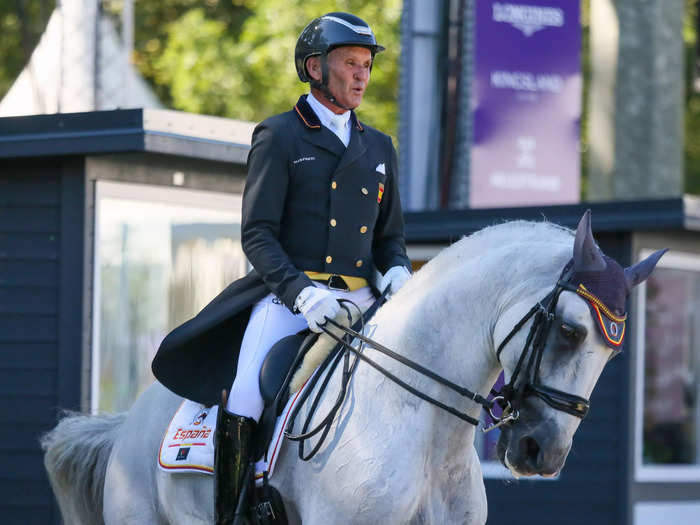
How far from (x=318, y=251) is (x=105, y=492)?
5.25 ft

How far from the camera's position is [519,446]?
3758mm

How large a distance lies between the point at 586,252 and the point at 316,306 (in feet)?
3.40

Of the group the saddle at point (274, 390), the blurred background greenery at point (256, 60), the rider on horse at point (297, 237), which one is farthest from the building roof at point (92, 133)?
the blurred background greenery at point (256, 60)

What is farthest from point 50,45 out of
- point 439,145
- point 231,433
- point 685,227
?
point 231,433

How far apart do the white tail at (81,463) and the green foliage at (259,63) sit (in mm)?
15614

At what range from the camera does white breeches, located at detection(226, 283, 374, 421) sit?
14.5ft

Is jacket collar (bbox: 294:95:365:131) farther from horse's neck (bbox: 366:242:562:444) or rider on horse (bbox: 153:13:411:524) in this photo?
horse's neck (bbox: 366:242:562:444)

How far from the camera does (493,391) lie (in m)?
4.08

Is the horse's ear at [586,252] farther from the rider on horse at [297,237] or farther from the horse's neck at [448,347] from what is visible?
the rider on horse at [297,237]

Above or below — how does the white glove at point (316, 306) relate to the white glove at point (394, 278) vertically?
below

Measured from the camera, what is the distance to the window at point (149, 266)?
816cm

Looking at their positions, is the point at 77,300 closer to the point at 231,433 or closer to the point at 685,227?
the point at 231,433

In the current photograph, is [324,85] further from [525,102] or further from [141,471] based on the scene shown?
[525,102]

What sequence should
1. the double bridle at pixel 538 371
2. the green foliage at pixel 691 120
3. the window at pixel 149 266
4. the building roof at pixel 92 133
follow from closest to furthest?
1. the double bridle at pixel 538 371
2. the building roof at pixel 92 133
3. the window at pixel 149 266
4. the green foliage at pixel 691 120
